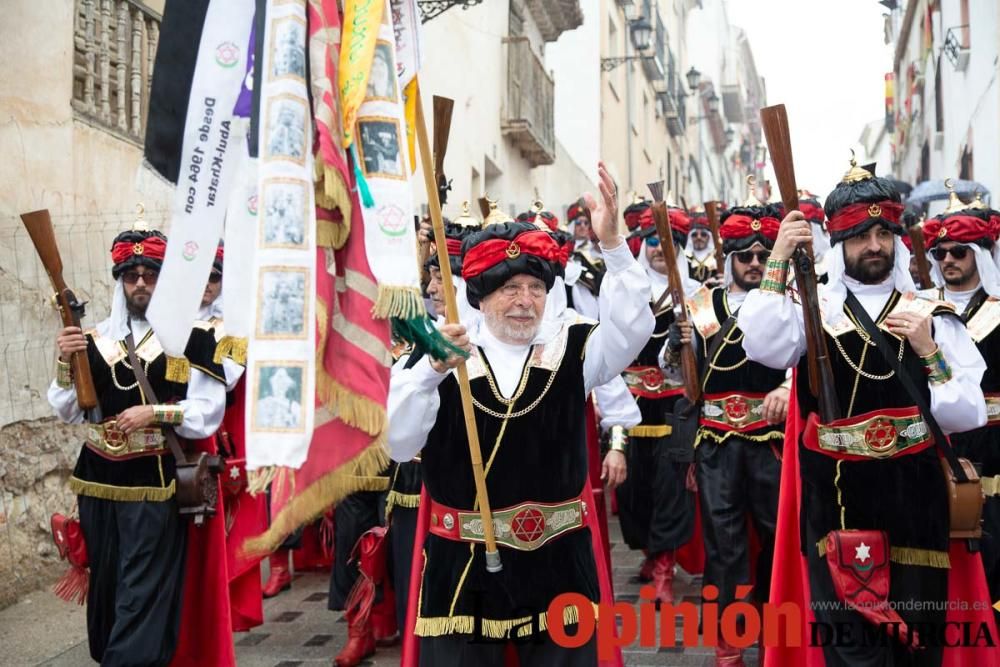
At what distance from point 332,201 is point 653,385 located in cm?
535

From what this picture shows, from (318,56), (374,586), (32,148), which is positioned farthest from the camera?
(32,148)

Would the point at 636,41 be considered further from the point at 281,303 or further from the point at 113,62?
the point at 281,303

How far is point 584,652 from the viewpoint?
4004 mm

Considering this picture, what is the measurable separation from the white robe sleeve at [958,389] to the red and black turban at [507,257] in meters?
1.63

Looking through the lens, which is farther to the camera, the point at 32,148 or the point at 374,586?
the point at 32,148

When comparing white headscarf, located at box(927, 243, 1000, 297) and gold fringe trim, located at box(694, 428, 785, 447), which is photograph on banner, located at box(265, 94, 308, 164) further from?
white headscarf, located at box(927, 243, 1000, 297)

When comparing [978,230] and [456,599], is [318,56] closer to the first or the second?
[456,599]

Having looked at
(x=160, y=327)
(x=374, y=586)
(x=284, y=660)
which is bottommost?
(x=284, y=660)

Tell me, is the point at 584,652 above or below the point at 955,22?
below

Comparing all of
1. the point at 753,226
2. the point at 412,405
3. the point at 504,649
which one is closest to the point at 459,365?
the point at 412,405

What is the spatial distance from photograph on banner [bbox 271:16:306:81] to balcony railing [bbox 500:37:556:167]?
1440 cm

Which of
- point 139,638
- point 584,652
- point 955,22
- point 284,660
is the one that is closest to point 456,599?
point 584,652

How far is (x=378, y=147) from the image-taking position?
3.23 metres

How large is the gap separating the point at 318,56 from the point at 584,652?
227 cm
